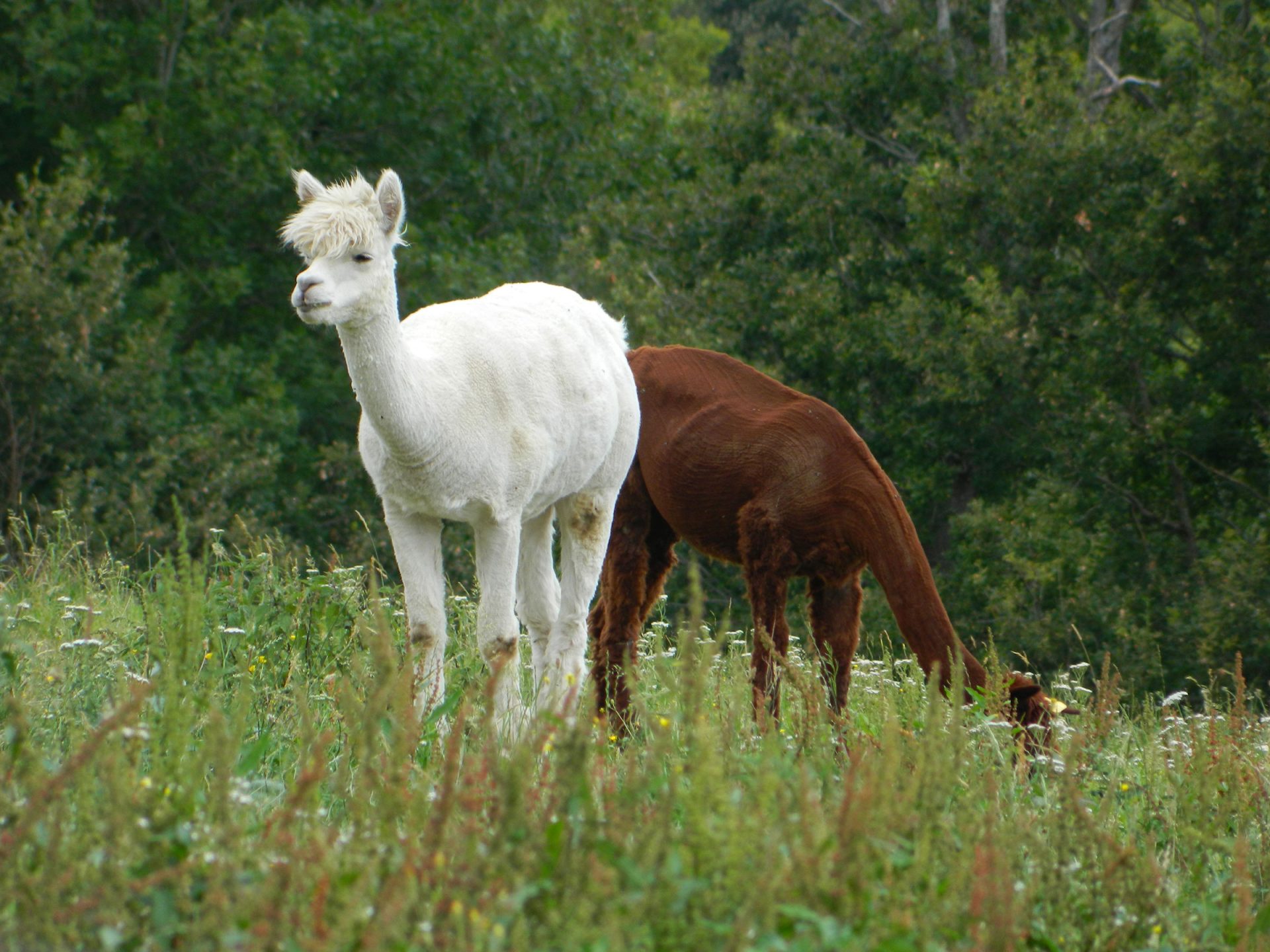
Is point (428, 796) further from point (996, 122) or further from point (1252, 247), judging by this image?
point (996, 122)

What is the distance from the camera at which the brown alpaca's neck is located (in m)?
5.45

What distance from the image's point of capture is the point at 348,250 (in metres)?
4.43

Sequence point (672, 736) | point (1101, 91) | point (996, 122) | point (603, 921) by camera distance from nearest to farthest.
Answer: point (603, 921) < point (672, 736) < point (996, 122) < point (1101, 91)

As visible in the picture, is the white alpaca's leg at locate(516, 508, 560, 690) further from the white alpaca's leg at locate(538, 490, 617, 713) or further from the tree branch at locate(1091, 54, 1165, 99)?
the tree branch at locate(1091, 54, 1165, 99)

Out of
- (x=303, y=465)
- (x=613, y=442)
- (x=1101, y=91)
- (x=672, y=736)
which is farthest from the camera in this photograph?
(x=303, y=465)

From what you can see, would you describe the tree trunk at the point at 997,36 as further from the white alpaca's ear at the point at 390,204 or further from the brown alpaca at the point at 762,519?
the white alpaca's ear at the point at 390,204

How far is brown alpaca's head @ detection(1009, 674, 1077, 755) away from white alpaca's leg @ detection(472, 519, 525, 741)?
1690 mm

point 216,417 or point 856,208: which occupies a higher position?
point 856,208

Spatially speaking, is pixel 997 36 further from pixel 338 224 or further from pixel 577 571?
pixel 338 224

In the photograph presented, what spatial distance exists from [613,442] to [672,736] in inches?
63.0

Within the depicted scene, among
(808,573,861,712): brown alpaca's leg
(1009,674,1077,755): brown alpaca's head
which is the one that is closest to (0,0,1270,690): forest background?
(808,573,861,712): brown alpaca's leg

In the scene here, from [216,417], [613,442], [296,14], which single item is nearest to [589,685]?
[613,442]

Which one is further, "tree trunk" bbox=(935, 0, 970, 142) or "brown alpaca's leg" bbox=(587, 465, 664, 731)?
"tree trunk" bbox=(935, 0, 970, 142)

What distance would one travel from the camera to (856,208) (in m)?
18.0
